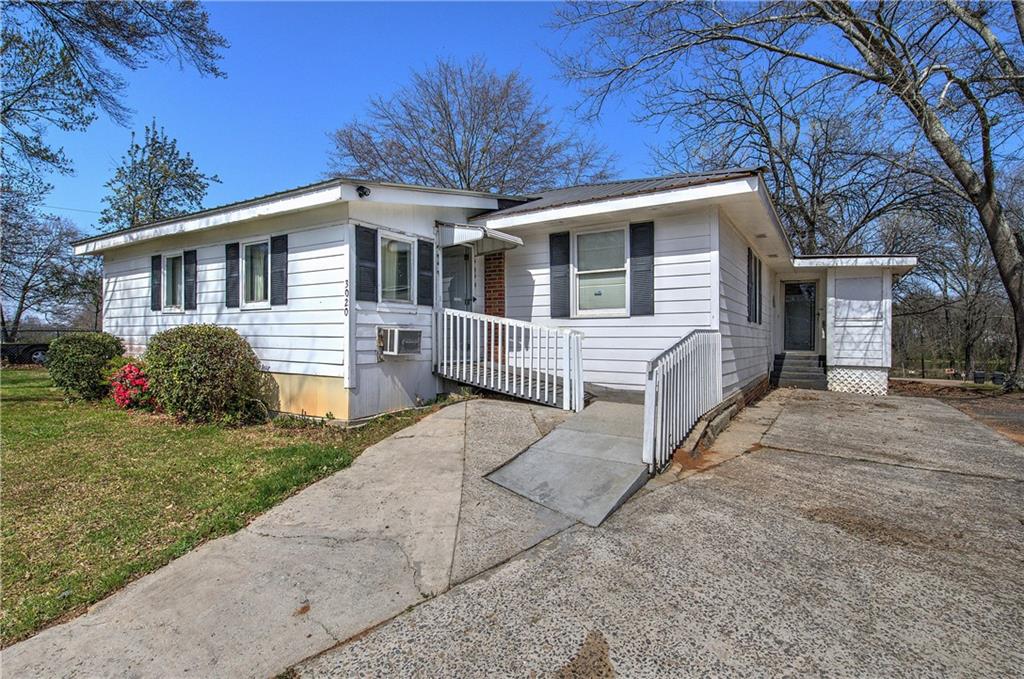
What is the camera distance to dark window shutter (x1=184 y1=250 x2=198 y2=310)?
8.59m

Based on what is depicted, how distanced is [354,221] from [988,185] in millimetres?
13715

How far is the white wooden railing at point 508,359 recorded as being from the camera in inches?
251

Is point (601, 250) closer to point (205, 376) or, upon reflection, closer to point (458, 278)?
point (458, 278)

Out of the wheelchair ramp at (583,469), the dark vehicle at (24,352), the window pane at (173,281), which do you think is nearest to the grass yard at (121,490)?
the wheelchair ramp at (583,469)

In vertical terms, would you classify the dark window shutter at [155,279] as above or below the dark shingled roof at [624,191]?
below

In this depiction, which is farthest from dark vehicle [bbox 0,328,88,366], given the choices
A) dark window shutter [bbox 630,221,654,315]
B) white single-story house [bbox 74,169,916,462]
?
dark window shutter [bbox 630,221,654,315]

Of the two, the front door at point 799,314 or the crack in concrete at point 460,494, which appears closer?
the crack in concrete at point 460,494

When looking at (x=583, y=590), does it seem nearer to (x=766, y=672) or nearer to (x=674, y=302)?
(x=766, y=672)

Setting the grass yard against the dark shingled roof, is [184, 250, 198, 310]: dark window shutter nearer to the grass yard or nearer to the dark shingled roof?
the grass yard

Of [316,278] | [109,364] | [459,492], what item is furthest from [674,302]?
[109,364]

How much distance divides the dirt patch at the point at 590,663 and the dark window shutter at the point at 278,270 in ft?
20.7

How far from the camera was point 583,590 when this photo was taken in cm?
267

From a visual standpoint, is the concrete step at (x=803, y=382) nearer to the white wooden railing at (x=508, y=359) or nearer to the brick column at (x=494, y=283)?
the white wooden railing at (x=508, y=359)

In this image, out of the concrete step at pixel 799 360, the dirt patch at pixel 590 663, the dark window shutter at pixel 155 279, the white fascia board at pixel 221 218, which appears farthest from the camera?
the concrete step at pixel 799 360
